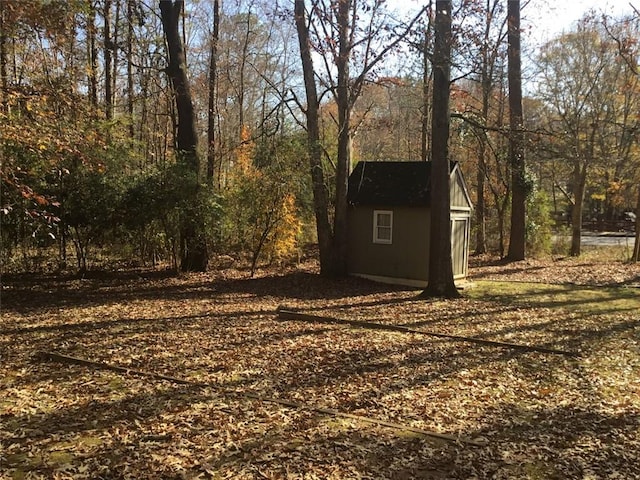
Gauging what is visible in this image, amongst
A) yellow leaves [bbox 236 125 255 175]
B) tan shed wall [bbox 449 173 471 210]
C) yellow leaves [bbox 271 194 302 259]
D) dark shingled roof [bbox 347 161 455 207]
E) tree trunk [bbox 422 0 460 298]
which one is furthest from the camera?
yellow leaves [bbox 236 125 255 175]

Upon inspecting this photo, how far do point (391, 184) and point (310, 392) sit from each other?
11.1 meters

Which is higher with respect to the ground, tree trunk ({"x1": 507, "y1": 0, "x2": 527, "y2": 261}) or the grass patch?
tree trunk ({"x1": 507, "y1": 0, "x2": 527, "y2": 261})

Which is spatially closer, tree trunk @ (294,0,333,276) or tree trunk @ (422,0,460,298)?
tree trunk @ (422,0,460,298)

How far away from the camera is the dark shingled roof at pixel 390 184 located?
15430 millimetres

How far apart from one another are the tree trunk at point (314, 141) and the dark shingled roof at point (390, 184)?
123 cm

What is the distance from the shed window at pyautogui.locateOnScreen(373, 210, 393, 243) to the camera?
1579cm

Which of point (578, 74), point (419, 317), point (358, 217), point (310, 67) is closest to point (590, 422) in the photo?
point (419, 317)

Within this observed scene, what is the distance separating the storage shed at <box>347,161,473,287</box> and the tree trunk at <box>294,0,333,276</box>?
39.0 inches

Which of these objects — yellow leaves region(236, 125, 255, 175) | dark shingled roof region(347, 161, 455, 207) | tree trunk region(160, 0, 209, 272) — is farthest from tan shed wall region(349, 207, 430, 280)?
yellow leaves region(236, 125, 255, 175)

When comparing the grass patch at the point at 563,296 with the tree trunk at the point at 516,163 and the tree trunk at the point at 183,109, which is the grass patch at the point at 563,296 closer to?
the tree trunk at the point at 516,163

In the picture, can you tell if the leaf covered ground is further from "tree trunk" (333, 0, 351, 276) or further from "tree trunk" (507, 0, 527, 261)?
"tree trunk" (507, 0, 527, 261)

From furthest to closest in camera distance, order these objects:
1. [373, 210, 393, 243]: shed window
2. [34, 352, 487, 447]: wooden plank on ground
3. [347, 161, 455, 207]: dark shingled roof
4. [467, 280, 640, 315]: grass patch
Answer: [373, 210, 393, 243]: shed window, [347, 161, 455, 207]: dark shingled roof, [467, 280, 640, 315]: grass patch, [34, 352, 487, 447]: wooden plank on ground

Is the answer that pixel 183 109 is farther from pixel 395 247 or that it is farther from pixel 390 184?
pixel 395 247

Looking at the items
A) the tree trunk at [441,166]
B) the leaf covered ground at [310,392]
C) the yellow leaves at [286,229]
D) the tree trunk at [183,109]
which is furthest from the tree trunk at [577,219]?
the tree trunk at [183,109]
